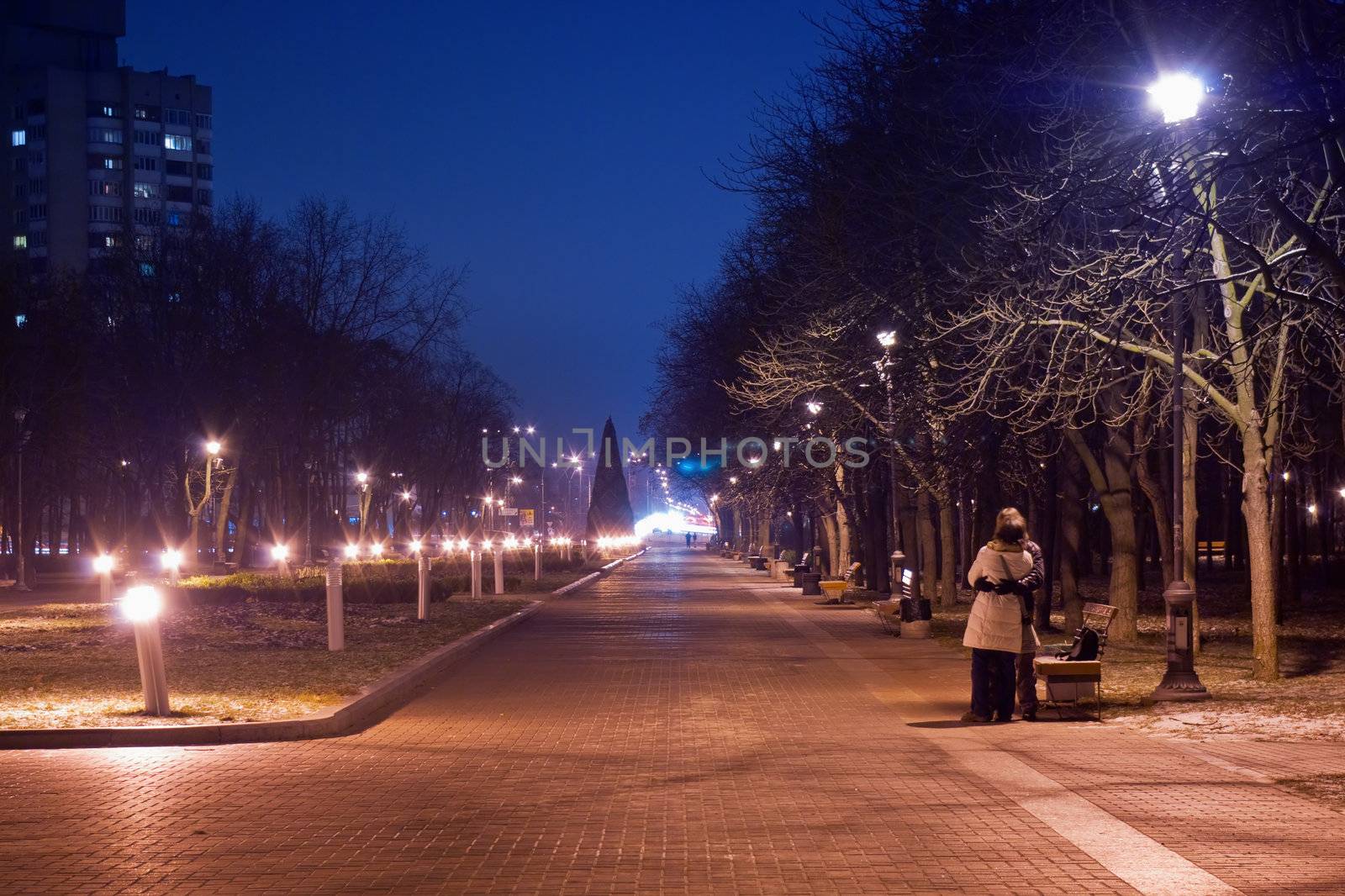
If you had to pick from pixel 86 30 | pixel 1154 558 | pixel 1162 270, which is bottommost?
pixel 1154 558

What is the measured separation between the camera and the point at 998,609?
1352cm

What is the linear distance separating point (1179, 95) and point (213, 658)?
547 inches

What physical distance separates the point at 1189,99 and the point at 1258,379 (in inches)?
371

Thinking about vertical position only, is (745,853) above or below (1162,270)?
below

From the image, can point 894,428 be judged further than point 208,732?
Yes

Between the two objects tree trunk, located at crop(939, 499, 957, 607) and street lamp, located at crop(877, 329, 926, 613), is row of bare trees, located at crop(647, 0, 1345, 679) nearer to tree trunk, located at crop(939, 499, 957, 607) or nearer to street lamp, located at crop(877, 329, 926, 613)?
street lamp, located at crop(877, 329, 926, 613)

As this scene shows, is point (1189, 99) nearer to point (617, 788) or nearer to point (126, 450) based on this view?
point (617, 788)

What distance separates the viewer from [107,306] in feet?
163

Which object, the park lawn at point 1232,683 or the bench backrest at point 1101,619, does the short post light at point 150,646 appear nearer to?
the park lawn at point 1232,683

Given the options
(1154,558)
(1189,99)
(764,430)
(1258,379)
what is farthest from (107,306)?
(1154,558)

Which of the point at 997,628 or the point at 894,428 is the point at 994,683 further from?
the point at 894,428

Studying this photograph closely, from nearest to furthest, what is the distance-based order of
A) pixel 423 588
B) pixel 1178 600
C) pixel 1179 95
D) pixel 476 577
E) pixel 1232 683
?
pixel 1179 95 → pixel 1178 600 → pixel 1232 683 → pixel 423 588 → pixel 476 577

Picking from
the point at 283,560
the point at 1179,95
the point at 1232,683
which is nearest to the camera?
the point at 1179,95

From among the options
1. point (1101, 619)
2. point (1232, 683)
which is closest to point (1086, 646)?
point (1101, 619)
